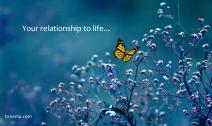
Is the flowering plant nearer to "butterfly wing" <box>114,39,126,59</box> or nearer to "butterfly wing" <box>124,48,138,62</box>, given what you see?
"butterfly wing" <box>124,48,138,62</box>

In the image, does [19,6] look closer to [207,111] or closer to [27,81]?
[27,81]

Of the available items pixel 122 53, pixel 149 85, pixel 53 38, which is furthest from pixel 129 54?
pixel 53 38

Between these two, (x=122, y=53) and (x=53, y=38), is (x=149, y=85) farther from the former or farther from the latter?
(x=53, y=38)

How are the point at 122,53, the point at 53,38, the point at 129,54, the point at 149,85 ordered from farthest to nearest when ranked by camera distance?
1. the point at 53,38
2. the point at 122,53
3. the point at 129,54
4. the point at 149,85

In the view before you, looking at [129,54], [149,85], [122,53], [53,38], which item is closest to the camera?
[149,85]

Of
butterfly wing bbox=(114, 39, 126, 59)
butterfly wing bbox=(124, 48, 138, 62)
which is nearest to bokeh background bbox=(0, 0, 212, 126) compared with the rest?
butterfly wing bbox=(114, 39, 126, 59)

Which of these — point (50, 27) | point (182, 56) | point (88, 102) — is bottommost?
point (88, 102)

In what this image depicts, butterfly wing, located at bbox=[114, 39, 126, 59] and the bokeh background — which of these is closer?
butterfly wing, located at bbox=[114, 39, 126, 59]

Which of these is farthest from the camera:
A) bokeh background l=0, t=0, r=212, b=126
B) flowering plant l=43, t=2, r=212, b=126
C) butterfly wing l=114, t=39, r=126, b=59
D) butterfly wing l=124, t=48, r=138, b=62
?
bokeh background l=0, t=0, r=212, b=126

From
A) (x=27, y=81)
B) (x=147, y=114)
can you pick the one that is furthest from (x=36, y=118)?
(x=147, y=114)
